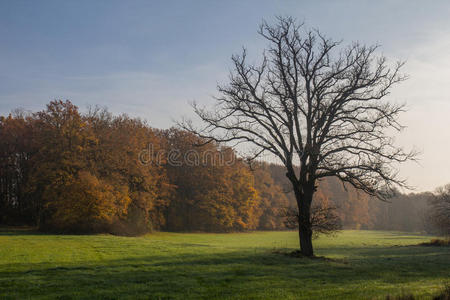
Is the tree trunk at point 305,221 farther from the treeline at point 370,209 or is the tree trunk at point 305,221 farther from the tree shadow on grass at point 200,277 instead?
the treeline at point 370,209

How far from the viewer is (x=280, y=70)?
81.8 ft

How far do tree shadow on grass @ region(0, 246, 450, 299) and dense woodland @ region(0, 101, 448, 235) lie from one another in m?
5.91

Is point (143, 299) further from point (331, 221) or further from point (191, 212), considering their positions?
point (191, 212)

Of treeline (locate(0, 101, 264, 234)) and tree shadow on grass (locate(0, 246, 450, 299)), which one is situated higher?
treeline (locate(0, 101, 264, 234))

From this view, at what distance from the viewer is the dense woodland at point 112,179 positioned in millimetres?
44125

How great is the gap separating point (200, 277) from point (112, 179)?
35.5 meters

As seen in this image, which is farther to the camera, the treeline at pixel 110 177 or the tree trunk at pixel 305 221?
the treeline at pixel 110 177

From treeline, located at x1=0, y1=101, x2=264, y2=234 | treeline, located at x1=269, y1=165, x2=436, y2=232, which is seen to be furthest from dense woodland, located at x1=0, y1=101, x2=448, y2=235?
treeline, located at x1=269, y1=165, x2=436, y2=232

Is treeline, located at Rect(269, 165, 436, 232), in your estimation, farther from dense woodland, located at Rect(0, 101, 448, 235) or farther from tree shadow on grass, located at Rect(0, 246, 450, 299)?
tree shadow on grass, located at Rect(0, 246, 450, 299)

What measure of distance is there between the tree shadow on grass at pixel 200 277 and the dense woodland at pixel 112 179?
19.4ft

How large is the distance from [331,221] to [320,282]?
8802 millimetres

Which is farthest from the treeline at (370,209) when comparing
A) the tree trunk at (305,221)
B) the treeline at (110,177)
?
the tree trunk at (305,221)

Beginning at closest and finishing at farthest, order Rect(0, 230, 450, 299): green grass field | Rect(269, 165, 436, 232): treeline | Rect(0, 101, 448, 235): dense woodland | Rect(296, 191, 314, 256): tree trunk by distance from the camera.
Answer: Rect(0, 230, 450, 299): green grass field → Rect(296, 191, 314, 256): tree trunk → Rect(0, 101, 448, 235): dense woodland → Rect(269, 165, 436, 232): treeline

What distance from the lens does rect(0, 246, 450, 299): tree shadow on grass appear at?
12641mm
